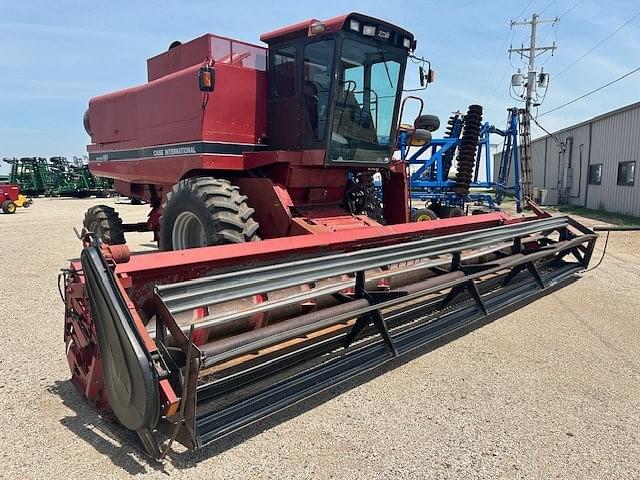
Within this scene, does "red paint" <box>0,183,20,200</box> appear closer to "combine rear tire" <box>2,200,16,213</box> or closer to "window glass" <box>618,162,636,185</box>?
"combine rear tire" <box>2,200,16,213</box>

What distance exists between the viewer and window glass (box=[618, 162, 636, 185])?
48.7ft

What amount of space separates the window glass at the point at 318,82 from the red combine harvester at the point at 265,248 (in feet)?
0.05

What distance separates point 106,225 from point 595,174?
1700 centimetres

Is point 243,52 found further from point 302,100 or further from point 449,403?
point 449,403

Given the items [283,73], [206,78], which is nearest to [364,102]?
[283,73]

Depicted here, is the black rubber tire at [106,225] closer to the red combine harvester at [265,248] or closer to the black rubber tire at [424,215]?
the red combine harvester at [265,248]

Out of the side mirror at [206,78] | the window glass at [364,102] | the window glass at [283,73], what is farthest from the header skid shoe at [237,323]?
the side mirror at [206,78]

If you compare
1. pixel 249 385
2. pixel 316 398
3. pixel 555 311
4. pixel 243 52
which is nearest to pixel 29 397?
pixel 249 385

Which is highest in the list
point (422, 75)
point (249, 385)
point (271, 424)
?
point (422, 75)

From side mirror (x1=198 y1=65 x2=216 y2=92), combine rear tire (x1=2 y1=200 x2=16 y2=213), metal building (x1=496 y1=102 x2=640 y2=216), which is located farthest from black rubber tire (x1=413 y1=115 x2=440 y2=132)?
combine rear tire (x1=2 y1=200 x2=16 y2=213)

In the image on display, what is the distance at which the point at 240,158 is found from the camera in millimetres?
5082

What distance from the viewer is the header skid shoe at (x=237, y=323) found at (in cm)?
212

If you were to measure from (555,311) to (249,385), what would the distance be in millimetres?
3179

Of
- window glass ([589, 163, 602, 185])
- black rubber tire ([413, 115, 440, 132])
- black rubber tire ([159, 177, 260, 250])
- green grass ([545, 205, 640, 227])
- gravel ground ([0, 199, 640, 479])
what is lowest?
gravel ground ([0, 199, 640, 479])
